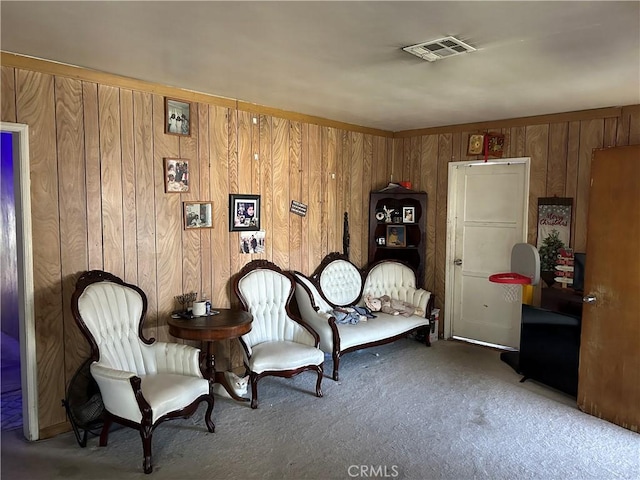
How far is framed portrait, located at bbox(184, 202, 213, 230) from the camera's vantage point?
12.4ft

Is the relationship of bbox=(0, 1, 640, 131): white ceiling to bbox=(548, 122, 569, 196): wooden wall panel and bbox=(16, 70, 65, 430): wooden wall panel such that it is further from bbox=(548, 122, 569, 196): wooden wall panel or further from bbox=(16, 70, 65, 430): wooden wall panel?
bbox=(548, 122, 569, 196): wooden wall panel

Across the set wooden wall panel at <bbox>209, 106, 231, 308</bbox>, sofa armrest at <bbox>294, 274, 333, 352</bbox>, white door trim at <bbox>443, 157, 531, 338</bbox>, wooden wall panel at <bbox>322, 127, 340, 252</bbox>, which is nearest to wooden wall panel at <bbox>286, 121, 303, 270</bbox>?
sofa armrest at <bbox>294, 274, 333, 352</bbox>

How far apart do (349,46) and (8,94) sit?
2.10m

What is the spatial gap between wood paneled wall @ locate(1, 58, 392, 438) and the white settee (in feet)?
0.85

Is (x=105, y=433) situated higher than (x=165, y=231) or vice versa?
(x=165, y=231)

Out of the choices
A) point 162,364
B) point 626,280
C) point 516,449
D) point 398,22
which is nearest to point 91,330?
point 162,364

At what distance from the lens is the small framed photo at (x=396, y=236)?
552 centimetres

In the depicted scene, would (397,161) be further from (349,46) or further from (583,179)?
(349,46)

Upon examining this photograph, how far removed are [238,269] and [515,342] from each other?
3.08 metres

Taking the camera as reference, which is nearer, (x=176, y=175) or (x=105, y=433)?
(x=105, y=433)

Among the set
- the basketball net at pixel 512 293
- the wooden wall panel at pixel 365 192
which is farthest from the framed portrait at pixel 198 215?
the basketball net at pixel 512 293

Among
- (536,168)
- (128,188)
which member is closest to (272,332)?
(128,188)

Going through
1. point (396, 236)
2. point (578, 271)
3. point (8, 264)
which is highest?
point (396, 236)

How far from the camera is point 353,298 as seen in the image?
5039 millimetres
